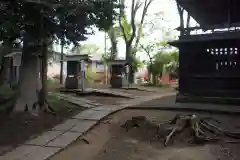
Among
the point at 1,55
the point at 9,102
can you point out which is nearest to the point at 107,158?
the point at 9,102

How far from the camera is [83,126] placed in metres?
9.57

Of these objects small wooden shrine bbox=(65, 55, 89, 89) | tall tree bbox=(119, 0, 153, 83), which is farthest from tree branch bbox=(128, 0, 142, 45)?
small wooden shrine bbox=(65, 55, 89, 89)

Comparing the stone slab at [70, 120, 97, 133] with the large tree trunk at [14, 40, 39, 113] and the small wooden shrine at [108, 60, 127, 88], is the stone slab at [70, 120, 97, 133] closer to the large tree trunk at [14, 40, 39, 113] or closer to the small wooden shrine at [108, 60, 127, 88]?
the large tree trunk at [14, 40, 39, 113]

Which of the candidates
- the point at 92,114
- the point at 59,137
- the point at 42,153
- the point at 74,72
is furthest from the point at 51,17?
the point at 74,72

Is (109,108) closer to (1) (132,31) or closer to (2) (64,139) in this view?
(2) (64,139)

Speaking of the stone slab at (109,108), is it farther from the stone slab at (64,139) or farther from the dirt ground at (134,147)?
the stone slab at (64,139)

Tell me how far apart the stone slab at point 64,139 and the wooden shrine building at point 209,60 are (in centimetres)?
538

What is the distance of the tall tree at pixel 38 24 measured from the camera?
27.8 feet

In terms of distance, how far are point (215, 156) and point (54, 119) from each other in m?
5.22

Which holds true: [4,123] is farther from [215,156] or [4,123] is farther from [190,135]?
[215,156]

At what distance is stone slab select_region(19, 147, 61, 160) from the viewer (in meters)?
7.38

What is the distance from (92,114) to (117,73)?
37.8 ft

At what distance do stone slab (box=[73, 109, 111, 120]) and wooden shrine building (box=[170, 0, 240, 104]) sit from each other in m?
3.54

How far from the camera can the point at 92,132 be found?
30.7 feet
